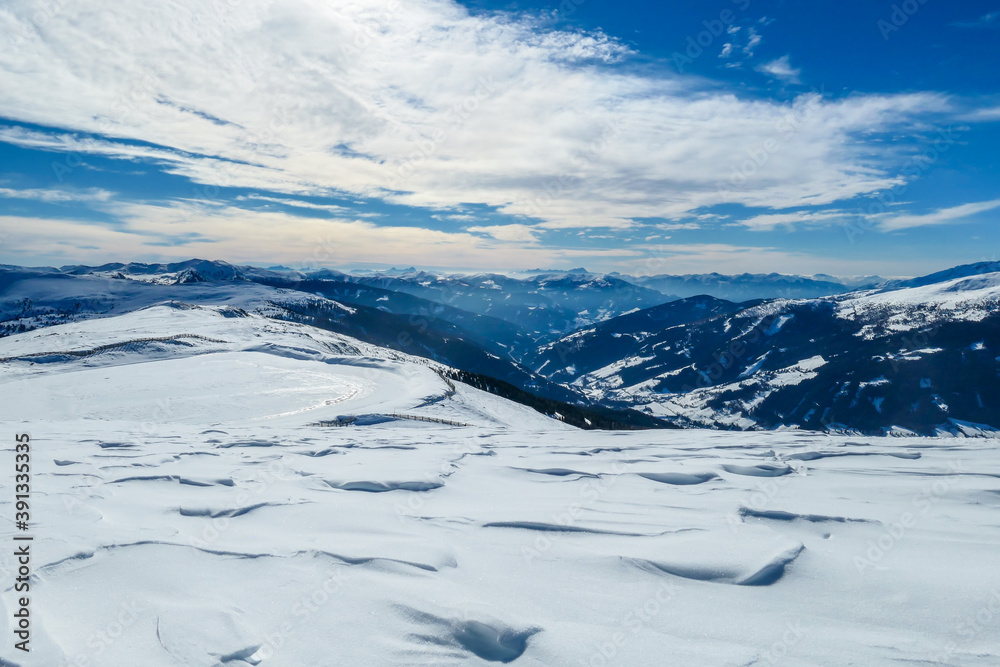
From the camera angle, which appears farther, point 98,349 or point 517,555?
point 98,349

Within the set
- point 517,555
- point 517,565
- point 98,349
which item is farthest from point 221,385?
point 517,565

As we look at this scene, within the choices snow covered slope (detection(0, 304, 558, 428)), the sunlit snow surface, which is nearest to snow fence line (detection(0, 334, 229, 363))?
snow covered slope (detection(0, 304, 558, 428))

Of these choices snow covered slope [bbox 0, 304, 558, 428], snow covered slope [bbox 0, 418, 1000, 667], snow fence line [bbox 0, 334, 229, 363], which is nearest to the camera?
snow covered slope [bbox 0, 418, 1000, 667]

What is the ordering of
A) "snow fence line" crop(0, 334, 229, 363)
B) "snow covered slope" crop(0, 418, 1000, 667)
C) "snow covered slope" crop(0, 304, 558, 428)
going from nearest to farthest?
"snow covered slope" crop(0, 418, 1000, 667), "snow covered slope" crop(0, 304, 558, 428), "snow fence line" crop(0, 334, 229, 363)

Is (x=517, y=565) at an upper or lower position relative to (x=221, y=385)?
upper

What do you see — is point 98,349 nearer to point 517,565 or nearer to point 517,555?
point 517,555

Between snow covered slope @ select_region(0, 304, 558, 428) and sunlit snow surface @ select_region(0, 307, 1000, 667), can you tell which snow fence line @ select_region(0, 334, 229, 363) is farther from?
sunlit snow surface @ select_region(0, 307, 1000, 667)

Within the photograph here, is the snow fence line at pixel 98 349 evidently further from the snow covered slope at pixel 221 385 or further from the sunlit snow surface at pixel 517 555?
the sunlit snow surface at pixel 517 555

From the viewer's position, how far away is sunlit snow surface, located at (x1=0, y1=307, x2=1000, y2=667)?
14.6 feet

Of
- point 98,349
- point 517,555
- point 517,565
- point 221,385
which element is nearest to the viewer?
point 517,565

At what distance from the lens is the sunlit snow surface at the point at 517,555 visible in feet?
14.6

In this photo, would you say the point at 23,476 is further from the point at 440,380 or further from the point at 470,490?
the point at 440,380

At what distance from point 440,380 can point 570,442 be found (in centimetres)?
3543

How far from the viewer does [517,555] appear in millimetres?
6379
